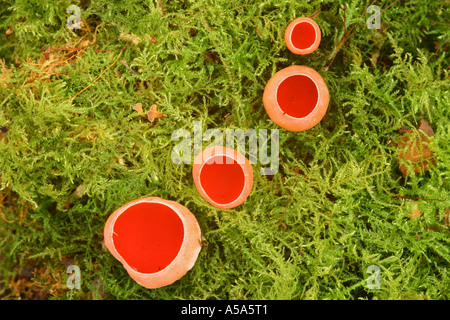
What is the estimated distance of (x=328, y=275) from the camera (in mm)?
1986

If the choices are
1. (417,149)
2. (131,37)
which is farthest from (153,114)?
(417,149)

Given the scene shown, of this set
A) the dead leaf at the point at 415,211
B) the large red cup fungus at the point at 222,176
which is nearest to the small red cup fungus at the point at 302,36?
the large red cup fungus at the point at 222,176

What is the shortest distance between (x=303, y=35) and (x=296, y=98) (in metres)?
0.33

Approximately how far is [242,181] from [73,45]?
1.26 metres

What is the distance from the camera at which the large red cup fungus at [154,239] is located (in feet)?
5.71

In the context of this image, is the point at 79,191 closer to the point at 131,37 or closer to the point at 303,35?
the point at 131,37

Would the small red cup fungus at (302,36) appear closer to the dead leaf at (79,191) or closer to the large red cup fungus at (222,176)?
the large red cup fungus at (222,176)

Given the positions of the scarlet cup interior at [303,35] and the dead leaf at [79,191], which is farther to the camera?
the dead leaf at [79,191]

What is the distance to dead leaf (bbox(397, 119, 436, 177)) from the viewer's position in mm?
1987

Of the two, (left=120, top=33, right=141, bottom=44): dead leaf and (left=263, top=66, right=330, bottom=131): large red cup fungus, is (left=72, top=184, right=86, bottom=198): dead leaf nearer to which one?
(left=120, top=33, right=141, bottom=44): dead leaf

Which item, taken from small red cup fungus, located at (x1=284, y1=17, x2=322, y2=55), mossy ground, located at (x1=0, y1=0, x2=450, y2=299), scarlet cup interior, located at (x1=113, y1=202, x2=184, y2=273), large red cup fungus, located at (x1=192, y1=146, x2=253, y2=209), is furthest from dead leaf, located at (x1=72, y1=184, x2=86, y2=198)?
small red cup fungus, located at (x1=284, y1=17, x2=322, y2=55)

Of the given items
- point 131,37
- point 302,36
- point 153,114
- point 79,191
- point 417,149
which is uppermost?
point 131,37

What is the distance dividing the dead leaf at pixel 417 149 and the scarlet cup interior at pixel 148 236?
1.25 metres

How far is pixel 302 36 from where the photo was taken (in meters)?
1.97
